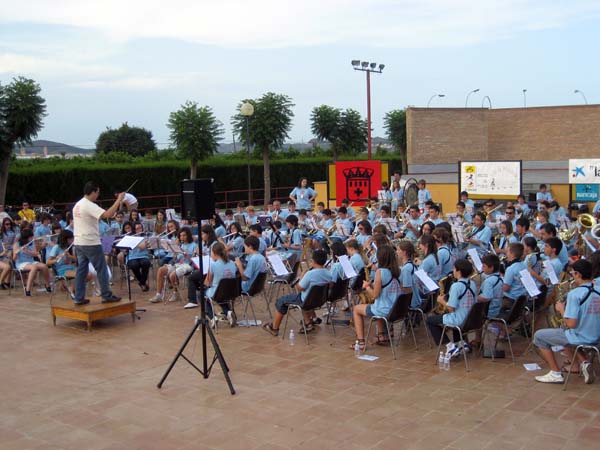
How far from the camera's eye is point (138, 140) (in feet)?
213

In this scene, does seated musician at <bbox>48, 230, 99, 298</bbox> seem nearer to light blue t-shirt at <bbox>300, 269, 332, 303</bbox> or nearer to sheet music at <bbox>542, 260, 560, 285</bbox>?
light blue t-shirt at <bbox>300, 269, 332, 303</bbox>

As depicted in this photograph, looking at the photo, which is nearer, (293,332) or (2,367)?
(2,367)

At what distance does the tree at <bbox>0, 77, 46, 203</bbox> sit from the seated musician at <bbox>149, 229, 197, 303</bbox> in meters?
13.8

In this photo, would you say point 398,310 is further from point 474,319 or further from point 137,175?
point 137,175

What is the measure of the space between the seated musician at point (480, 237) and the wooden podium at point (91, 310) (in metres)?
6.09

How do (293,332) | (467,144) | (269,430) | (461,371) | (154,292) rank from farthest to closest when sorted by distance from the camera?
(467,144) → (154,292) → (293,332) → (461,371) → (269,430)

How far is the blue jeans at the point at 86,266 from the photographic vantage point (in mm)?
10156

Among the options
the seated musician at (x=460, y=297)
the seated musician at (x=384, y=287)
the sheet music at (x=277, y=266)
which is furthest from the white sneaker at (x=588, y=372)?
the sheet music at (x=277, y=266)

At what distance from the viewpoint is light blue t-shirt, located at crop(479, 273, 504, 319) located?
809 cm

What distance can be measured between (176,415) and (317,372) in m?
1.93

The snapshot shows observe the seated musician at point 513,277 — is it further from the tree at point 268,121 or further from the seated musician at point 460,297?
the tree at point 268,121

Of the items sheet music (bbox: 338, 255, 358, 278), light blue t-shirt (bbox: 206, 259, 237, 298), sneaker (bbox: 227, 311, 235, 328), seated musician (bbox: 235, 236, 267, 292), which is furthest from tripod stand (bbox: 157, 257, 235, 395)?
sheet music (bbox: 338, 255, 358, 278)

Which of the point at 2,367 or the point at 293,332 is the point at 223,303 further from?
the point at 2,367

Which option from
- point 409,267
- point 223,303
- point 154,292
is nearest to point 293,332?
point 223,303
